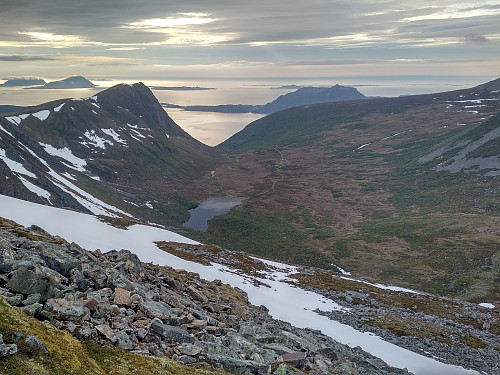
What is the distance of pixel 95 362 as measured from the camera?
12.9 meters

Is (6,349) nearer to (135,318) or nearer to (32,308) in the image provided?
(32,308)

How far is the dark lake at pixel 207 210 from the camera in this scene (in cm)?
11189

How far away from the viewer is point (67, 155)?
443ft

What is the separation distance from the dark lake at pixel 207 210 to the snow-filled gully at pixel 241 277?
58.6 meters

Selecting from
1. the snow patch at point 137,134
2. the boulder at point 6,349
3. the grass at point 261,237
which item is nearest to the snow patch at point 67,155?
the grass at point 261,237

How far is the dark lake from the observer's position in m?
112

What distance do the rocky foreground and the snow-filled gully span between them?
3.92m

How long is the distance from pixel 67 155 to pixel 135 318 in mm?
131885

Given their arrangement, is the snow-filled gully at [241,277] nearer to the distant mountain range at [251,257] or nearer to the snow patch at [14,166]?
the distant mountain range at [251,257]

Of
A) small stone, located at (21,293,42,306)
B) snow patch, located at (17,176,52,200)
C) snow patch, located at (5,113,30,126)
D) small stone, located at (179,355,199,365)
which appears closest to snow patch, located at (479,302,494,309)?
small stone, located at (179,355,199,365)

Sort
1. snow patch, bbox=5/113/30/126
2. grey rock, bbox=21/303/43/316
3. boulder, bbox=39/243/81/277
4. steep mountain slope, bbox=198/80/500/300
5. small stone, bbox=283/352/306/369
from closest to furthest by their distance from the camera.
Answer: grey rock, bbox=21/303/43/316 < boulder, bbox=39/243/81/277 < small stone, bbox=283/352/306/369 < steep mountain slope, bbox=198/80/500/300 < snow patch, bbox=5/113/30/126

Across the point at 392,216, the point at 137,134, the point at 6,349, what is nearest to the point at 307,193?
the point at 392,216

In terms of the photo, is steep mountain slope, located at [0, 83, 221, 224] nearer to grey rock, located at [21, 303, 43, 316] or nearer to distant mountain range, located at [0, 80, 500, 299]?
distant mountain range, located at [0, 80, 500, 299]

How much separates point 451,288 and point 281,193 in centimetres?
9117
